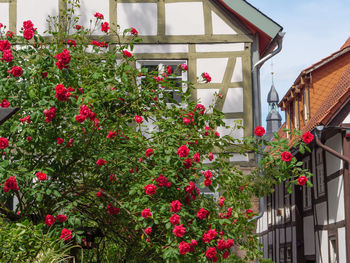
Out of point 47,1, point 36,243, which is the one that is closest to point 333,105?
point 47,1

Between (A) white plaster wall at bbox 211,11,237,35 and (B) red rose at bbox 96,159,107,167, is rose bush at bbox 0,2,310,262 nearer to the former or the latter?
(B) red rose at bbox 96,159,107,167

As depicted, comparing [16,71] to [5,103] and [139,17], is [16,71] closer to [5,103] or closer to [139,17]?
[5,103]

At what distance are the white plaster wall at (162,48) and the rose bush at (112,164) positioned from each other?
5167 mm

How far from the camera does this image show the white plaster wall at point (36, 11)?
508 inches

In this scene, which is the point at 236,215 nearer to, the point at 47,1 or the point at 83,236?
the point at 83,236

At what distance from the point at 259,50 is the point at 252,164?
298 cm

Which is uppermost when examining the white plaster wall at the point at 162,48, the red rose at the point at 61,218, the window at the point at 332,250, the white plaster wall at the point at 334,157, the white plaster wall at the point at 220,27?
the white plaster wall at the point at 220,27

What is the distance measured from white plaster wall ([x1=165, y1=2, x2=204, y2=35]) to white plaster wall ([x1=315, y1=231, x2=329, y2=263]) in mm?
5872

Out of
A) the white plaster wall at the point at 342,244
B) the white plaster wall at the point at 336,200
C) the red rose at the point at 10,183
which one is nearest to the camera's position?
the red rose at the point at 10,183

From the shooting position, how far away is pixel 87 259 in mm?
8672

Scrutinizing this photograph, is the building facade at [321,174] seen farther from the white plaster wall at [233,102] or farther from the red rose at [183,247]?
the red rose at [183,247]

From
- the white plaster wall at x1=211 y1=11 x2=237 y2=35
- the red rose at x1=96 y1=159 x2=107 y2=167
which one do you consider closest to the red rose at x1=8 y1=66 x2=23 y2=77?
the red rose at x1=96 y1=159 x2=107 y2=167

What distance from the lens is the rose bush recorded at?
614 centimetres

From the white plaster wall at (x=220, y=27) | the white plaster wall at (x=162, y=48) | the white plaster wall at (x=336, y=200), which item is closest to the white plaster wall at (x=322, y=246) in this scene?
the white plaster wall at (x=336, y=200)
